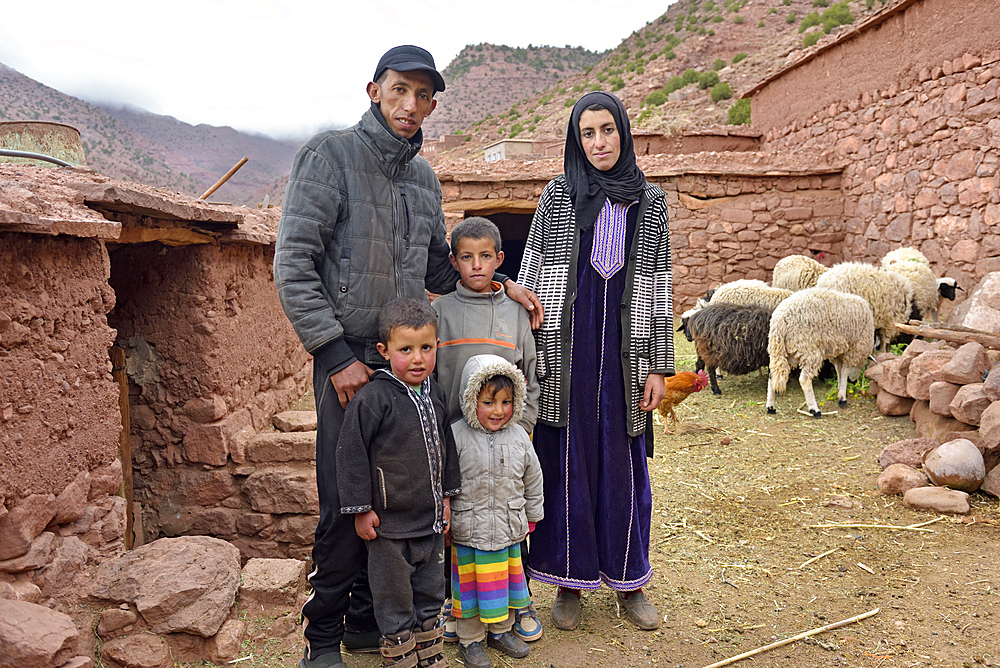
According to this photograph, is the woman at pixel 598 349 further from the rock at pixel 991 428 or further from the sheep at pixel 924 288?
the sheep at pixel 924 288

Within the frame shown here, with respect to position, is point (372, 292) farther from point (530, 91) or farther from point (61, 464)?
point (530, 91)

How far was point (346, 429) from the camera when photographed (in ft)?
7.33

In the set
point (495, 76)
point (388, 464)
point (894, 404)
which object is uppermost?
point (495, 76)

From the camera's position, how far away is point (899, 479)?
434cm

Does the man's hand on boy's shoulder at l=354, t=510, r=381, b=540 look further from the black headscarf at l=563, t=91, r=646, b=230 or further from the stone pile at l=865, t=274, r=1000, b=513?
the stone pile at l=865, t=274, r=1000, b=513

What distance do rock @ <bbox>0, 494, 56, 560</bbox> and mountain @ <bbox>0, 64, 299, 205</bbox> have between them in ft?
28.1

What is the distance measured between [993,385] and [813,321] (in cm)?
211

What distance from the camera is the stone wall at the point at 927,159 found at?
26.2 feet

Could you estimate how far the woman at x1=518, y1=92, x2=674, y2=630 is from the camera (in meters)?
2.76

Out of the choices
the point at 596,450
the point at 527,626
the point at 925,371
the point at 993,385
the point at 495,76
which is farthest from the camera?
the point at 495,76

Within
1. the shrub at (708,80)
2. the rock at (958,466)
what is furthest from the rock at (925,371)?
the shrub at (708,80)

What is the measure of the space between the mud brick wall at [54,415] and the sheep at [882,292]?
7.29m

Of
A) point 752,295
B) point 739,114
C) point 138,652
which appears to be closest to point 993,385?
point 752,295

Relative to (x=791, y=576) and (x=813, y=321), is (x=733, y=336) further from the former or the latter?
(x=791, y=576)
